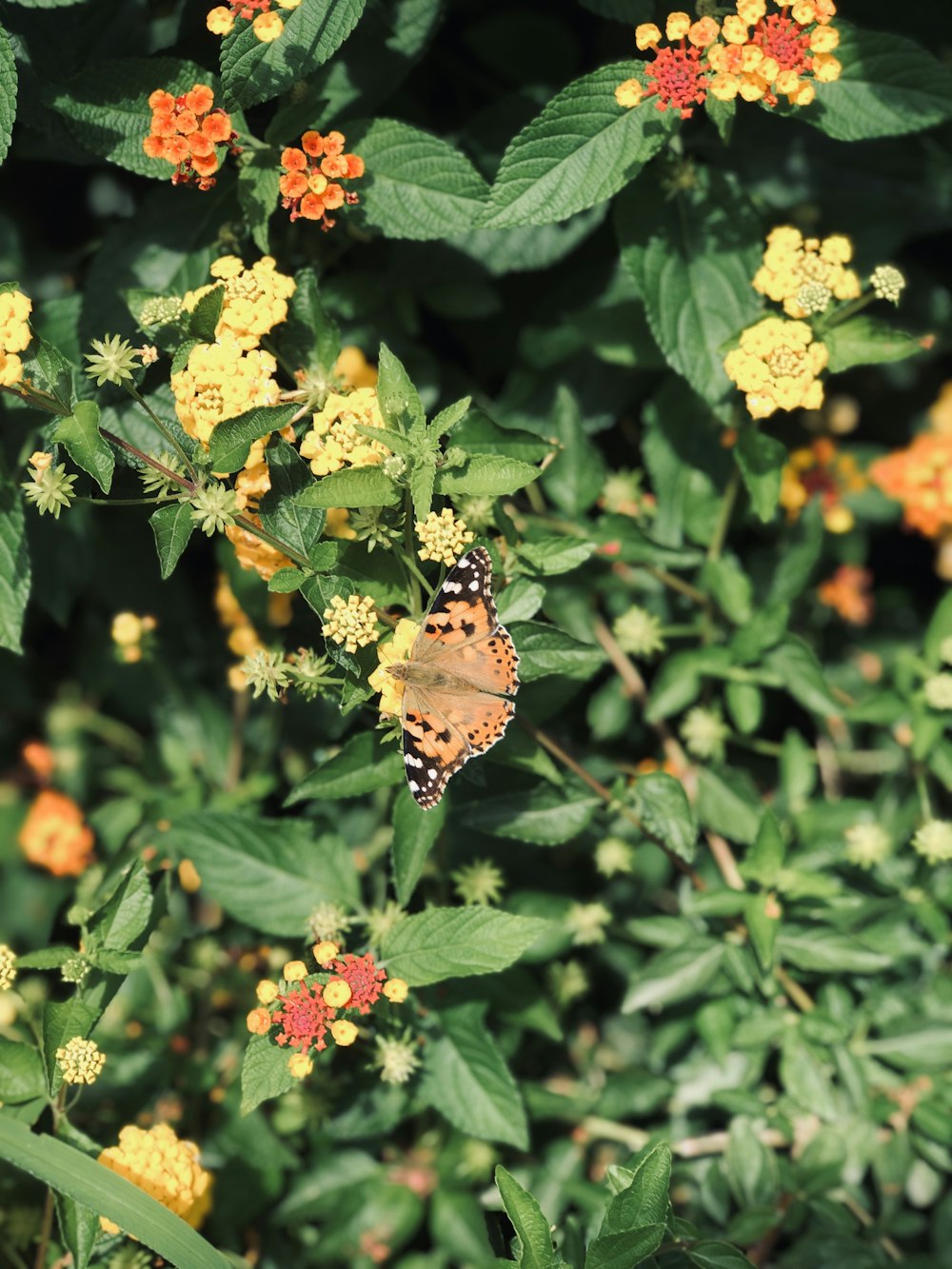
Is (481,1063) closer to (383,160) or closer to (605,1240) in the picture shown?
(605,1240)

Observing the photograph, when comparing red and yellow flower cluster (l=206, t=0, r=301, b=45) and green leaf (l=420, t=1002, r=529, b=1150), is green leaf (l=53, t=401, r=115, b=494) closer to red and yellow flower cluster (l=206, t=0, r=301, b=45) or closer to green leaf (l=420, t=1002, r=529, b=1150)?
red and yellow flower cluster (l=206, t=0, r=301, b=45)

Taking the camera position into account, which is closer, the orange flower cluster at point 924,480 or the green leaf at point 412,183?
the green leaf at point 412,183

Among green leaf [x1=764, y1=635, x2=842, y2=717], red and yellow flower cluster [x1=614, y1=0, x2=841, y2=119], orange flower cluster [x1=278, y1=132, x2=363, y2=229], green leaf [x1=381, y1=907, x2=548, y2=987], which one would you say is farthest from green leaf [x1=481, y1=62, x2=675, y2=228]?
green leaf [x1=381, y1=907, x2=548, y2=987]

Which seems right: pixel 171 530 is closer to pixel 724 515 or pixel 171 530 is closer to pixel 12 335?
pixel 12 335

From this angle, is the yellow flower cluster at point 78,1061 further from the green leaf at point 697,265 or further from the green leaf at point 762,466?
the green leaf at point 697,265

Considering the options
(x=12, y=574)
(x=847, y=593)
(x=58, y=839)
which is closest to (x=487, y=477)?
(x=12, y=574)

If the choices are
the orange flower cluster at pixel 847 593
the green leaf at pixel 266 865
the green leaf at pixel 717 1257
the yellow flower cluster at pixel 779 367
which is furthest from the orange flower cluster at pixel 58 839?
the orange flower cluster at pixel 847 593

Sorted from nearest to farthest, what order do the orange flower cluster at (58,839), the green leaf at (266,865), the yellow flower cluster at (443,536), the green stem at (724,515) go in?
1. the yellow flower cluster at (443,536)
2. the green leaf at (266,865)
3. the green stem at (724,515)
4. the orange flower cluster at (58,839)

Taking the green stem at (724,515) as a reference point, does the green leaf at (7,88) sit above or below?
above
